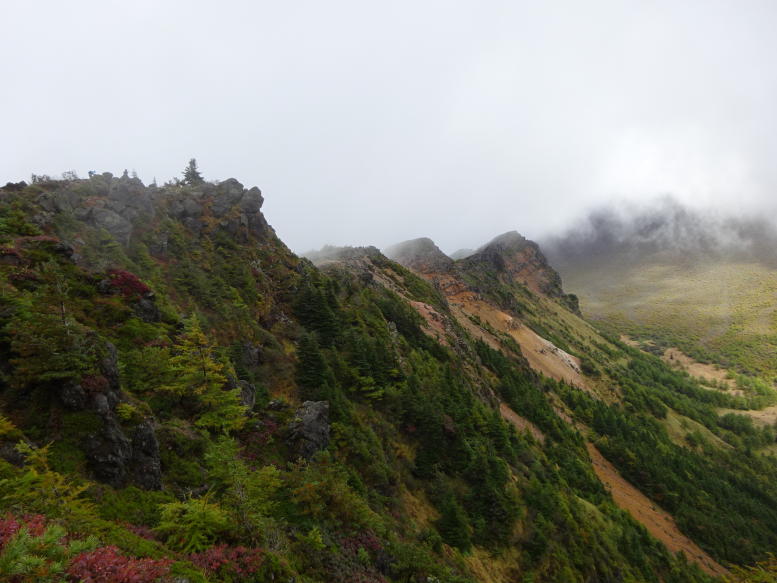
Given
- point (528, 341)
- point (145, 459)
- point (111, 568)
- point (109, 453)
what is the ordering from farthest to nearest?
point (528, 341), point (145, 459), point (109, 453), point (111, 568)

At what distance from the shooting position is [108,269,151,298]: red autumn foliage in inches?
835

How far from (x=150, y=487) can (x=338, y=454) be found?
1108cm

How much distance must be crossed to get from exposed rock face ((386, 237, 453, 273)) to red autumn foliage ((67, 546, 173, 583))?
11181cm

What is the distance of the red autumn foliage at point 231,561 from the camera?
32.9 feet

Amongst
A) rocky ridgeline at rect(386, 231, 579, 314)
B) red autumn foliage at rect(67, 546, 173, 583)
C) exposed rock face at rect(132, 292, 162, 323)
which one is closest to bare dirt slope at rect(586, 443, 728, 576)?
exposed rock face at rect(132, 292, 162, 323)

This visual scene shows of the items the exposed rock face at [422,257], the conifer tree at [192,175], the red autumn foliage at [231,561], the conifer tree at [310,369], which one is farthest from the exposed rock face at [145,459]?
the exposed rock face at [422,257]

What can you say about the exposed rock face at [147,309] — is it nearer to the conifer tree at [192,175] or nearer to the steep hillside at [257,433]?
the steep hillside at [257,433]

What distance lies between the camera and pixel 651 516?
172ft

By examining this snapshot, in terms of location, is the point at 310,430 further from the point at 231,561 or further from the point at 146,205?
the point at 146,205

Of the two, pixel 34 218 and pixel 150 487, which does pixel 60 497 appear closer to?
pixel 150 487

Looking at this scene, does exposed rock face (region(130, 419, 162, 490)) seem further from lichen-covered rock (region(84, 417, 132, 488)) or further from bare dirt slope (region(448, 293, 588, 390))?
bare dirt slope (region(448, 293, 588, 390))

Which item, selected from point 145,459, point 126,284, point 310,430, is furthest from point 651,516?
point 126,284

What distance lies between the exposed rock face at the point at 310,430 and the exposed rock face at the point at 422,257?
9843 cm

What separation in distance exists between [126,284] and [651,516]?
6575 cm
